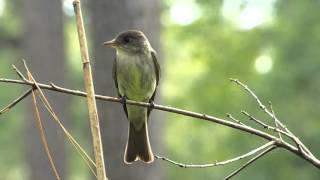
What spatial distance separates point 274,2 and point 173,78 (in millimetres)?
3923

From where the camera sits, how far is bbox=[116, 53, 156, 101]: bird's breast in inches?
202

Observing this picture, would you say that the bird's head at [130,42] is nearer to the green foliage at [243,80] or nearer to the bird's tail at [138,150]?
the bird's tail at [138,150]

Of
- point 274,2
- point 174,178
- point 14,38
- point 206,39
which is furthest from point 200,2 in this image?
point 14,38

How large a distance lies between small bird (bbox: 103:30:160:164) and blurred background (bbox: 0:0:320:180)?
2.51m

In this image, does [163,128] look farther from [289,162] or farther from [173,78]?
[173,78]

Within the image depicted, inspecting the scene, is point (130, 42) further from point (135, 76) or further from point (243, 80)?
point (243, 80)

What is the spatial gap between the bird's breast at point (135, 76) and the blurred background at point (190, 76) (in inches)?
102

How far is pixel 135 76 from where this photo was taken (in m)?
5.17

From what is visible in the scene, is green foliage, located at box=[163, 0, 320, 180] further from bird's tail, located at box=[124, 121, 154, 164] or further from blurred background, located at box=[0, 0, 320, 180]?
bird's tail, located at box=[124, 121, 154, 164]

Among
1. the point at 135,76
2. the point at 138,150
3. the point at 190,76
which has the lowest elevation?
the point at 190,76

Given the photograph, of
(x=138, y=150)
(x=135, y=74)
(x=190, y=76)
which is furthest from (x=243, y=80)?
(x=138, y=150)

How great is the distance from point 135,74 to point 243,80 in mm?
6517

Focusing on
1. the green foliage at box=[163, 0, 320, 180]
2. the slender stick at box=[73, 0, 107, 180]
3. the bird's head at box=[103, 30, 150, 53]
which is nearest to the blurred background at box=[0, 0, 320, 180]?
the green foliage at box=[163, 0, 320, 180]

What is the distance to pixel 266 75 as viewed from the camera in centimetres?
1030
